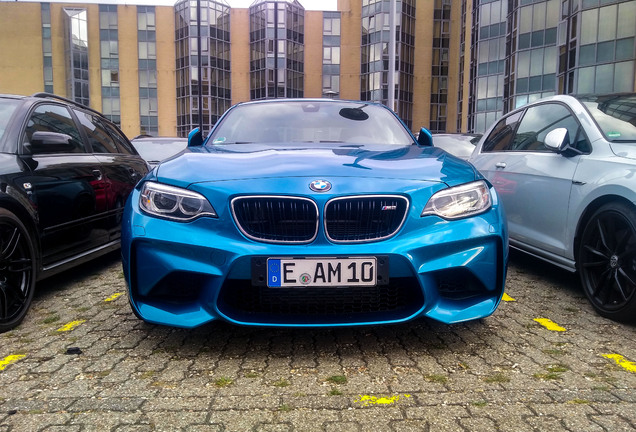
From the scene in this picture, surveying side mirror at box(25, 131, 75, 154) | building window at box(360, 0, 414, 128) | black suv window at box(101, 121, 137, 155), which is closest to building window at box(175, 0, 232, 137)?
building window at box(360, 0, 414, 128)

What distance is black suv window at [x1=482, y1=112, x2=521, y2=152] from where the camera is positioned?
196 inches

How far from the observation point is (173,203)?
8.61ft

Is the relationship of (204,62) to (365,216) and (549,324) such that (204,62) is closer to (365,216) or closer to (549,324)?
(549,324)

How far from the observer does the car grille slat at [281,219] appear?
251 cm

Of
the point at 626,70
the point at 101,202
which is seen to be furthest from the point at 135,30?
the point at 101,202

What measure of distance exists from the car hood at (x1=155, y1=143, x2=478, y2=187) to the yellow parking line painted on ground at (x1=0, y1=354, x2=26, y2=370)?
118cm

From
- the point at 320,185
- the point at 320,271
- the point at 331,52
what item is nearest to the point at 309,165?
the point at 320,185

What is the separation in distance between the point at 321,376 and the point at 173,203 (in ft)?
3.72

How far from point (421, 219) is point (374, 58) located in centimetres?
4780

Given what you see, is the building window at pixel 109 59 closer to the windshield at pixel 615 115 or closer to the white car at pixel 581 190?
the white car at pixel 581 190

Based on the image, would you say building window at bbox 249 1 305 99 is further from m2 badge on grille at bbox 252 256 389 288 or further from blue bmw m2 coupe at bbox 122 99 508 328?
m2 badge on grille at bbox 252 256 389 288

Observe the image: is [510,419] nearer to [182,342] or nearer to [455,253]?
[455,253]

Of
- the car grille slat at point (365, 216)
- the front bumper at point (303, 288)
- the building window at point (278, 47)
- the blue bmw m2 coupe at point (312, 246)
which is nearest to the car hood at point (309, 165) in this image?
the blue bmw m2 coupe at point (312, 246)

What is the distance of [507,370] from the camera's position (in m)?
2.47
